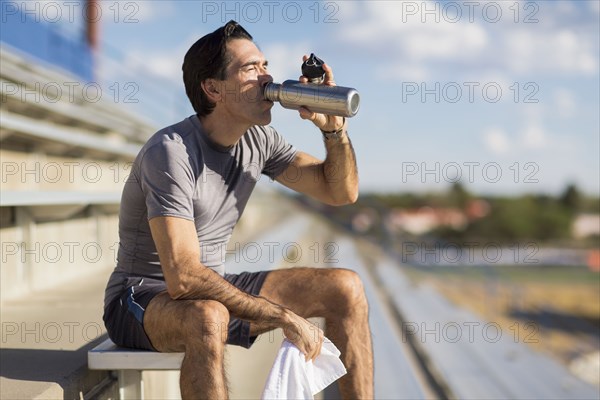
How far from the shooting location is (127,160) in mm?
5277

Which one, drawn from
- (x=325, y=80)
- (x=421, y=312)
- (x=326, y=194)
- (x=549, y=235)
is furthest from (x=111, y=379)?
(x=549, y=235)

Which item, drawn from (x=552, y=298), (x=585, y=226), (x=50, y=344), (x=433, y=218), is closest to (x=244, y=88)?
(x=50, y=344)

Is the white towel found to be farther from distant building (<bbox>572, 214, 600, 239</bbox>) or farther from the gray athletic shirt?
distant building (<bbox>572, 214, 600, 239</bbox>)

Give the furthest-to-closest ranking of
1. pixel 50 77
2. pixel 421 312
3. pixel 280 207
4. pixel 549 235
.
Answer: pixel 549 235 → pixel 280 207 → pixel 421 312 → pixel 50 77

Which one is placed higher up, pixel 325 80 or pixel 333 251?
pixel 325 80

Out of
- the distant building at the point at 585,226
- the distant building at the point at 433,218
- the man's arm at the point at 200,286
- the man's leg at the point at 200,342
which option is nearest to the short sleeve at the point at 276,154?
the man's arm at the point at 200,286

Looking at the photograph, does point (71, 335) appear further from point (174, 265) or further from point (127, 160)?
point (127, 160)

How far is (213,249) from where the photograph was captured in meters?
1.75

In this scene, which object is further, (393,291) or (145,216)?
(393,291)


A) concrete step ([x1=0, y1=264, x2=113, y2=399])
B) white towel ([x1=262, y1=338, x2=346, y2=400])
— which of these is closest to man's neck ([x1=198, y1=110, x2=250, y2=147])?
white towel ([x1=262, y1=338, x2=346, y2=400])

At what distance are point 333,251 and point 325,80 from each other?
6267mm

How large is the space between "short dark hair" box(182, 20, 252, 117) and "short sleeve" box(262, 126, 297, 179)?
265mm

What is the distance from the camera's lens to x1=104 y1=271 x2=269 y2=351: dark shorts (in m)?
1.60

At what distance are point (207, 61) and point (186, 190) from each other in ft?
1.09
